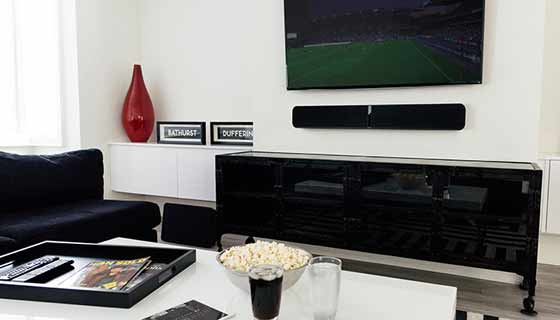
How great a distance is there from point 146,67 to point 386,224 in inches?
108

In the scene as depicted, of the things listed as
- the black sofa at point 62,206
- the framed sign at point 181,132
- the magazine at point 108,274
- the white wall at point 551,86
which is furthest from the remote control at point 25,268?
the white wall at point 551,86

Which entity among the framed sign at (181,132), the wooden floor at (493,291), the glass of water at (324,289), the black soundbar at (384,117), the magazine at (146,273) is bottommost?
the wooden floor at (493,291)

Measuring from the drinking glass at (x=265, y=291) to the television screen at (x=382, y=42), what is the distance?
2109 millimetres

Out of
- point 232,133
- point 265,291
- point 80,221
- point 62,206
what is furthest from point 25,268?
point 232,133

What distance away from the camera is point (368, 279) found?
152 cm

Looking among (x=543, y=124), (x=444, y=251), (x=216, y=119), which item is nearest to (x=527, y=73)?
(x=543, y=124)

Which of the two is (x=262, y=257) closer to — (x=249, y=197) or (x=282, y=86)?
(x=249, y=197)

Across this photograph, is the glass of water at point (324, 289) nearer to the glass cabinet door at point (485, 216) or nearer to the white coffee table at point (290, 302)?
the white coffee table at point (290, 302)

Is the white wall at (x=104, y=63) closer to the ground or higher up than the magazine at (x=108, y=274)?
higher up

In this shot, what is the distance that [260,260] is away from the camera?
51.2 inches

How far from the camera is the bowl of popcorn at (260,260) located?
1.26 metres

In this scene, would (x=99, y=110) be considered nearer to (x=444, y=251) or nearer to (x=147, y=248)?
(x=147, y=248)

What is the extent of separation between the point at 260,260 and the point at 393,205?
5.16ft

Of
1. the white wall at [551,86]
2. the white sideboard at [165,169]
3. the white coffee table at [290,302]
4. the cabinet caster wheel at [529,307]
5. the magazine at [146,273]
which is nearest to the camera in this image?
the white coffee table at [290,302]
